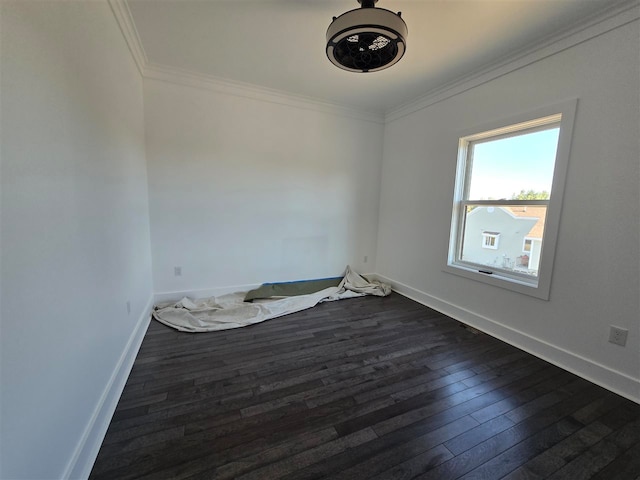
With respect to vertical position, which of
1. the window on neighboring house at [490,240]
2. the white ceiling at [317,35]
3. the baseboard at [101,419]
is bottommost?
the baseboard at [101,419]

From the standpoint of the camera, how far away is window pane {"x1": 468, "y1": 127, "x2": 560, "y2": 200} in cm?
229

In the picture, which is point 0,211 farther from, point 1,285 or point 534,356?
point 534,356

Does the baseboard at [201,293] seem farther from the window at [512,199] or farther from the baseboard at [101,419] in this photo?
the window at [512,199]

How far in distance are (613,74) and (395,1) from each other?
1.62 m

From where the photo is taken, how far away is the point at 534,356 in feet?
7.47

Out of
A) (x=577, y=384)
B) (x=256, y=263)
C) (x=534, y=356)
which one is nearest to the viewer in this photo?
(x=577, y=384)

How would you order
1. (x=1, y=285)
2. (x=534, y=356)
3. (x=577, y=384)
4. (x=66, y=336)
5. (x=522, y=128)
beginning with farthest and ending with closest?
(x=522, y=128)
(x=534, y=356)
(x=577, y=384)
(x=66, y=336)
(x=1, y=285)

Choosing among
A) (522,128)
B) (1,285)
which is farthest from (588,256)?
(1,285)

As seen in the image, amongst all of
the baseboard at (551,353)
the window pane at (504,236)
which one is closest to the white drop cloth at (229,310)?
the baseboard at (551,353)

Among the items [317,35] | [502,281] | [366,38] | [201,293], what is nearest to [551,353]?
[502,281]

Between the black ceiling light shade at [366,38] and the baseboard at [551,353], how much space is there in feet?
8.48

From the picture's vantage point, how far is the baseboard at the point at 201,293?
308 centimetres

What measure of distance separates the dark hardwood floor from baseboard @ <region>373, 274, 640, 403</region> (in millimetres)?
76

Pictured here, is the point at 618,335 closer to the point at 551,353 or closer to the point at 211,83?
the point at 551,353
